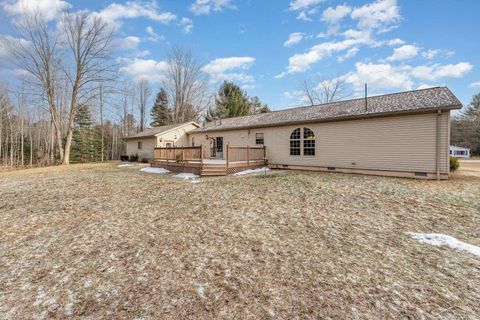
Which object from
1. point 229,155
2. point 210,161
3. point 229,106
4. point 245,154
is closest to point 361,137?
point 245,154

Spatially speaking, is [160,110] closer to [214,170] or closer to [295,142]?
[214,170]

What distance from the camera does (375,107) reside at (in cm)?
1060

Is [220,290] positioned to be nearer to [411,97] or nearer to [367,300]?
[367,300]

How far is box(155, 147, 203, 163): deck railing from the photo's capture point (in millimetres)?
11846

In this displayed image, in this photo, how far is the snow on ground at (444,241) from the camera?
12.1ft

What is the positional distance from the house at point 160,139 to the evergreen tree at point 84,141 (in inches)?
282

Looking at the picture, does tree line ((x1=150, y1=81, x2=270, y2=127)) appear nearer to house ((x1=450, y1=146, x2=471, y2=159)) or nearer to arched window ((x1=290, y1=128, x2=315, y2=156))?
arched window ((x1=290, y1=128, x2=315, y2=156))

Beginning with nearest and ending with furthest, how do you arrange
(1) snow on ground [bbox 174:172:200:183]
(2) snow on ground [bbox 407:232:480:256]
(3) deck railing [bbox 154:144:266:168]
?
(2) snow on ground [bbox 407:232:480:256]
(1) snow on ground [bbox 174:172:200:183]
(3) deck railing [bbox 154:144:266:168]

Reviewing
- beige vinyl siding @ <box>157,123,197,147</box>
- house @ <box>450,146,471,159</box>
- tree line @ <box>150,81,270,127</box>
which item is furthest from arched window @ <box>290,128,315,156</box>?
house @ <box>450,146,471,159</box>

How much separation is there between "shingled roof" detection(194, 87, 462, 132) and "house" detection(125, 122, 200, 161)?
8.27m

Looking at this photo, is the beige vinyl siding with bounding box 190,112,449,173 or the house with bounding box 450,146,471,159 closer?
the beige vinyl siding with bounding box 190,112,449,173

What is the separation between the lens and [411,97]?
1038 cm

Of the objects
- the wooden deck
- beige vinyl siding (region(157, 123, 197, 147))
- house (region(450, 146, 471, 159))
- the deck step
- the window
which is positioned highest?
beige vinyl siding (region(157, 123, 197, 147))

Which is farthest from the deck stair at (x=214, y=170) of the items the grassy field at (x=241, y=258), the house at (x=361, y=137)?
the grassy field at (x=241, y=258)
